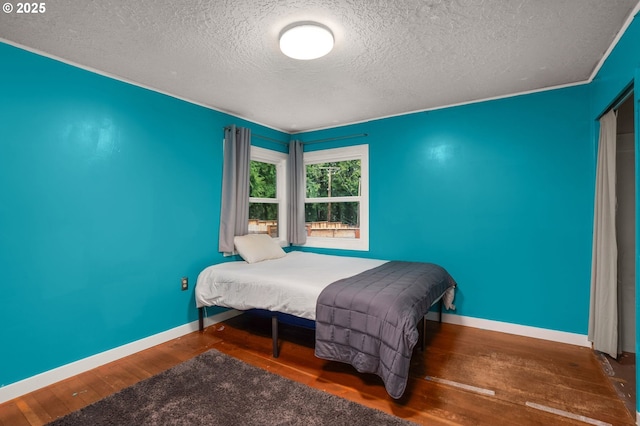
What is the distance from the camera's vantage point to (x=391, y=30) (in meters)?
1.97

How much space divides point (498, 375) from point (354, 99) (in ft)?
9.17

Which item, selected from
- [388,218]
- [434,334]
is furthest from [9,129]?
[434,334]

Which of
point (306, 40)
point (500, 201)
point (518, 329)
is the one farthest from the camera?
point (500, 201)

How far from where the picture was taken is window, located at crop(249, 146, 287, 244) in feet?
13.7

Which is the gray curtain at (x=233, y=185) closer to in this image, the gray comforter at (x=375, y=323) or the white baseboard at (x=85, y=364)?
the white baseboard at (x=85, y=364)

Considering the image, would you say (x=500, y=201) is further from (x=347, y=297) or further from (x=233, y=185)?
(x=233, y=185)

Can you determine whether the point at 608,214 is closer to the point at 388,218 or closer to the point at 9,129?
the point at 388,218

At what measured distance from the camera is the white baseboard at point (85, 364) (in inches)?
81.8

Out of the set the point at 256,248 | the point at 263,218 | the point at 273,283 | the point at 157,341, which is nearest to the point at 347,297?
the point at 273,283

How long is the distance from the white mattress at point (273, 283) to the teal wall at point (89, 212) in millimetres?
344

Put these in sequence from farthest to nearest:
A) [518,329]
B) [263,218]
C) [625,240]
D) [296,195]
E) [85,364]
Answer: [296,195]
[263,218]
[518,329]
[625,240]
[85,364]

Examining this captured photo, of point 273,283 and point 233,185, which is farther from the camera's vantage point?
point 233,185

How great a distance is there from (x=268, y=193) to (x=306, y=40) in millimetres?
2698

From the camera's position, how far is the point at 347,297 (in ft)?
7.30
